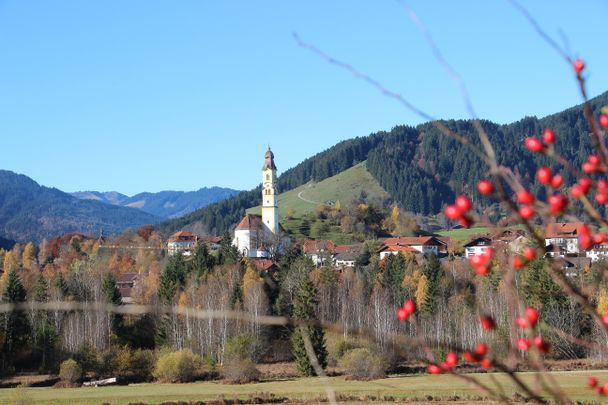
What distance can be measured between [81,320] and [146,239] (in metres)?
74.8

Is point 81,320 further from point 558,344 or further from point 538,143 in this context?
point 538,143

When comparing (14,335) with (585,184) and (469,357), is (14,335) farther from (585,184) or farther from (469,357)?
(585,184)

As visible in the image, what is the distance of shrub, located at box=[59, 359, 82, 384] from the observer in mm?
51812

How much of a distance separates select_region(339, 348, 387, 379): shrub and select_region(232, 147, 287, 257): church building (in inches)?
1695

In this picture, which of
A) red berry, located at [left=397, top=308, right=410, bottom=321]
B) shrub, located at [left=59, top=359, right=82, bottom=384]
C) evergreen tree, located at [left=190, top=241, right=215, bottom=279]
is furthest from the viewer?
evergreen tree, located at [left=190, top=241, right=215, bottom=279]

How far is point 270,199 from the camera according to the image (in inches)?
4365

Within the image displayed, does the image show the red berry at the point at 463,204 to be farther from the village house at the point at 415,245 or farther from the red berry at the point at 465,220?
the village house at the point at 415,245

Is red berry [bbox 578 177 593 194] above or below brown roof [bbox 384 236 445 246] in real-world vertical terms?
below

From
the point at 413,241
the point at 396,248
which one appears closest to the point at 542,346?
the point at 396,248

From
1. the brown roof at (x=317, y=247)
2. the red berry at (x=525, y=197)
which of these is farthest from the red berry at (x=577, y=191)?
the brown roof at (x=317, y=247)

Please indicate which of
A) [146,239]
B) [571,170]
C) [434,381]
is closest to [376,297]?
[434,381]

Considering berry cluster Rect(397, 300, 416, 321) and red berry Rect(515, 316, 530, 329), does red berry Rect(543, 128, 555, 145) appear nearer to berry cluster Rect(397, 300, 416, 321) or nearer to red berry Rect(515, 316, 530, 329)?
red berry Rect(515, 316, 530, 329)

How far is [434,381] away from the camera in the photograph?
2087 inches

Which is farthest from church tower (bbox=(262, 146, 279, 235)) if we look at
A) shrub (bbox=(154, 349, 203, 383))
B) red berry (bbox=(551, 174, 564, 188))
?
red berry (bbox=(551, 174, 564, 188))
